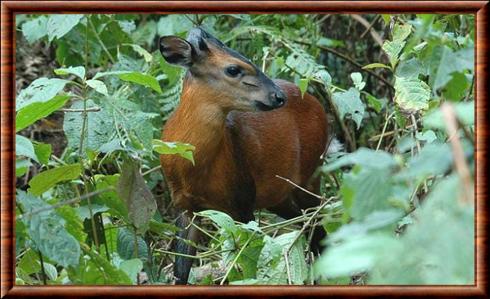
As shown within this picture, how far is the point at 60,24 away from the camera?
4.82 m

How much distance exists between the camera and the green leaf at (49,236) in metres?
2.85

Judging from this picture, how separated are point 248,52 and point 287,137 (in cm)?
79

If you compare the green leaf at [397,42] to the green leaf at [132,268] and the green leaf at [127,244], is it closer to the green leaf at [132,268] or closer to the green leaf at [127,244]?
the green leaf at [127,244]

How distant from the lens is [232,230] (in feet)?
11.6

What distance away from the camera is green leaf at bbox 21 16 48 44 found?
5230 millimetres

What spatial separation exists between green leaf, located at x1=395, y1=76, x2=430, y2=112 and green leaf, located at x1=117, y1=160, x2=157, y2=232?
103 centimetres

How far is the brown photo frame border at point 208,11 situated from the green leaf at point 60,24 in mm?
2018

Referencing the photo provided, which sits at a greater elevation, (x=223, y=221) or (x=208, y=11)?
(x=208, y=11)

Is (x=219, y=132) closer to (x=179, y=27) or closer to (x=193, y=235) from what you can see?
(x=193, y=235)

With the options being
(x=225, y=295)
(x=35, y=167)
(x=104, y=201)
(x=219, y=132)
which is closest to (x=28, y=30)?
(x=35, y=167)

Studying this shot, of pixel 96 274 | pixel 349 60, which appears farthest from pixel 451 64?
pixel 349 60

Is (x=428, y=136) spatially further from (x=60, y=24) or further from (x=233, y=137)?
(x=60, y=24)

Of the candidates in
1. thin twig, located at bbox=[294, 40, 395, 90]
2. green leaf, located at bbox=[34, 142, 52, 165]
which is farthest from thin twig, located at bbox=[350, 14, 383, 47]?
green leaf, located at bbox=[34, 142, 52, 165]

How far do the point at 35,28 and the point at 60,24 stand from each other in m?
0.48
